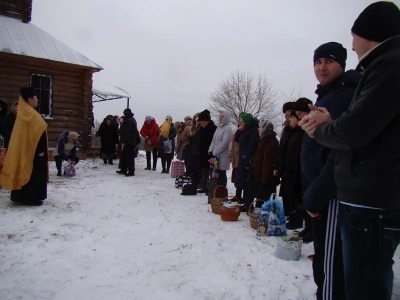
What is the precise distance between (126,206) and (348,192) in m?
5.31

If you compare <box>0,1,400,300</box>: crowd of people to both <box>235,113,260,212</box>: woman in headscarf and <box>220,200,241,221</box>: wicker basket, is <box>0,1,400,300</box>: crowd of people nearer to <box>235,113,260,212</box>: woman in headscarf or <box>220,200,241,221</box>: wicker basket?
<box>220,200,241,221</box>: wicker basket

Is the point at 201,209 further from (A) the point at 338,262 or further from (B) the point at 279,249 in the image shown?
(A) the point at 338,262

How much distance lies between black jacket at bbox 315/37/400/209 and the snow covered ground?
6.20 feet

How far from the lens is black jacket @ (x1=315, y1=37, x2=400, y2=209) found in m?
1.40

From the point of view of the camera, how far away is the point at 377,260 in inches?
57.7

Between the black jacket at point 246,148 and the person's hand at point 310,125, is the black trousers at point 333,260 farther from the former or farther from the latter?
the black jacket at point 246,148

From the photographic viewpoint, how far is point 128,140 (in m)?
10.0

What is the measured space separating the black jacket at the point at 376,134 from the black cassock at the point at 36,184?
5771 mm

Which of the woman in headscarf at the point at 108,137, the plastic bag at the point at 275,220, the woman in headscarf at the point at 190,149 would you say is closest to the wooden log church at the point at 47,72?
the woman in headscarf at the point at 108,137

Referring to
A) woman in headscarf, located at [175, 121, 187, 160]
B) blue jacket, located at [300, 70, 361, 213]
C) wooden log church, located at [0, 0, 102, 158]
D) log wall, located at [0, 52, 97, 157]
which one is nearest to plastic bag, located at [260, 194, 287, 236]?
blue jacket, located at [300, 70, 361, 213]

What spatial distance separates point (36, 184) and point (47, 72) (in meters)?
7.63

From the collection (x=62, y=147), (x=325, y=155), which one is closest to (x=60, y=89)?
(x=62, y=147)

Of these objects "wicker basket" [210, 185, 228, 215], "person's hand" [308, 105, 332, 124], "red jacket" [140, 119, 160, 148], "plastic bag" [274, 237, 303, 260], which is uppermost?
"red jacket" [140, 119, 160, 148]

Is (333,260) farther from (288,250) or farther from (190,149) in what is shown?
(190,149)
